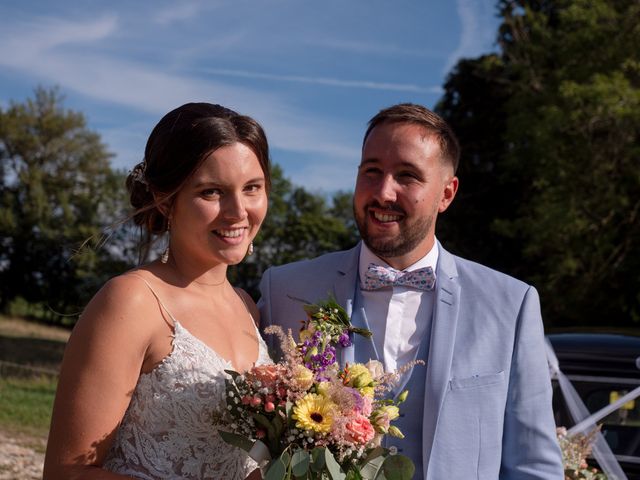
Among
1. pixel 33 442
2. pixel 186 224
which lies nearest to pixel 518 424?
pixel 186 224

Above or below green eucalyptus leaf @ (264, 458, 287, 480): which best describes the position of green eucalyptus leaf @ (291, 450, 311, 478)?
above

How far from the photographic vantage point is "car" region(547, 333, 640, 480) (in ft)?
16.5

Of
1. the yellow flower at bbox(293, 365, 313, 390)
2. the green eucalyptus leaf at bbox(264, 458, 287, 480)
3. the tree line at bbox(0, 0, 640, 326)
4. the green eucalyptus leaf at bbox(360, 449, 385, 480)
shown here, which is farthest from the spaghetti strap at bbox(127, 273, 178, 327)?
the tree line at bbox(0, 0, 640, 326)

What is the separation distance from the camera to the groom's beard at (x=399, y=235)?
3.36 meters

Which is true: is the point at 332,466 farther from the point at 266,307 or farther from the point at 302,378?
the point at 266,307

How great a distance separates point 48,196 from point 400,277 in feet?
150

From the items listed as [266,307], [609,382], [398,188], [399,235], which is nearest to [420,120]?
[398,188]

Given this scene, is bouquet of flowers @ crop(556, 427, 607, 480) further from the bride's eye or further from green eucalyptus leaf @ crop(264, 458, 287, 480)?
the bride's eye

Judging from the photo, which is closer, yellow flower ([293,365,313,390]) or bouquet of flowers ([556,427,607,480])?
yellow flower ([293,365,313,390])

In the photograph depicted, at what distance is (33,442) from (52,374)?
32.9ft

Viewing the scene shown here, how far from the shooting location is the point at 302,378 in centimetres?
254

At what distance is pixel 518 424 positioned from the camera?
3100mm

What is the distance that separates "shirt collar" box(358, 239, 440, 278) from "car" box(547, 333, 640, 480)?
6.99ft

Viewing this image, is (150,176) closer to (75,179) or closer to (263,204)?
(263,204)
